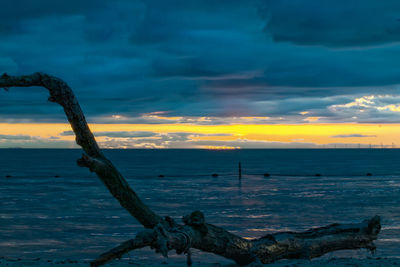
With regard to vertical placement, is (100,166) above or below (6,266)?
above

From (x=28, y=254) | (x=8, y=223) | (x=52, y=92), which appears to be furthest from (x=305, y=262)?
(x=8, y=223)

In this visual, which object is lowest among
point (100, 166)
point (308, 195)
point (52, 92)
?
point (308, 195)

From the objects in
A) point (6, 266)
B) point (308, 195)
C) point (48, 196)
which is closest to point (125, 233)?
point (6, 266)

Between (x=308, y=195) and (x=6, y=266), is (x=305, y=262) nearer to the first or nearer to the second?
(x=6, y=266)

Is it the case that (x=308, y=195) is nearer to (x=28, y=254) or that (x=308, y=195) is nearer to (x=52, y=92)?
(x=28, y=254)

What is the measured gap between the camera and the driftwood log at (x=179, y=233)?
8641mm

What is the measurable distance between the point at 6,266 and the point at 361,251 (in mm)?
12136

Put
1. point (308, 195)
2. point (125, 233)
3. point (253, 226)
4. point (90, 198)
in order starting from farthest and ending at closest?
point (308, 195), point (90, 198), point (253, 226), point (125, 233)

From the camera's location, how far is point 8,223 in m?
24.3

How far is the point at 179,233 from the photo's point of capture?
959 centimetres

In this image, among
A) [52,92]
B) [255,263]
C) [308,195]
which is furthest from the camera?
[308,195]

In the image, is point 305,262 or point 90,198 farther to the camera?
point 90,198

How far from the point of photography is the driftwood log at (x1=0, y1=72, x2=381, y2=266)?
28.3 ft

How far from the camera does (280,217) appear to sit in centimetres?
2747
